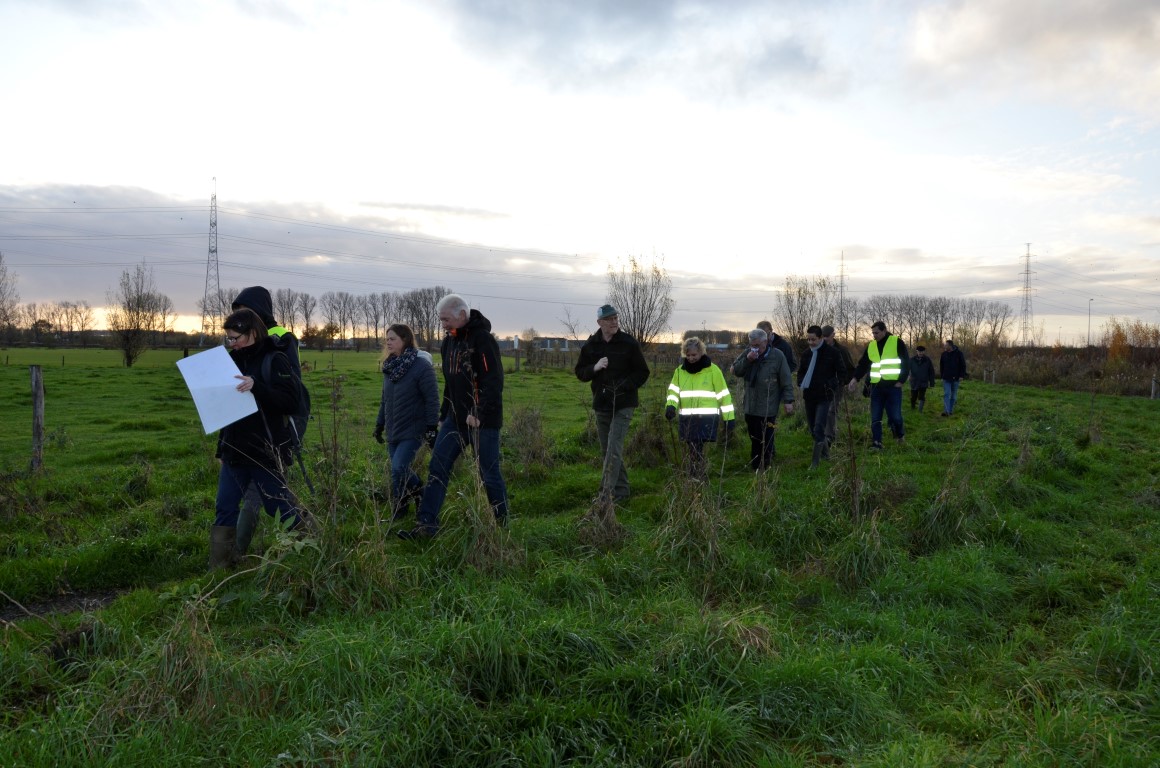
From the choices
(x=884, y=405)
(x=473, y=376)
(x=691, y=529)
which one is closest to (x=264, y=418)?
(x=473, y=376)

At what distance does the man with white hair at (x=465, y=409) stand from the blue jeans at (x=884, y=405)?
273 inches

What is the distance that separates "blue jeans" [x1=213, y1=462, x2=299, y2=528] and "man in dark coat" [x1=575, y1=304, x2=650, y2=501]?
3.24 m

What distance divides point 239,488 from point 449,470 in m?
1.63

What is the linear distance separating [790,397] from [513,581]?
524cm

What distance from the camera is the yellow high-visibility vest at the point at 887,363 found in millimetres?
10742

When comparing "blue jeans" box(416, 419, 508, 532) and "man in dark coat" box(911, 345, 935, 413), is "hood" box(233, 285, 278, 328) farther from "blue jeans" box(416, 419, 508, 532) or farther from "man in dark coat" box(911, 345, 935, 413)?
"man in dark coat" box(911, 345, 935, 413)

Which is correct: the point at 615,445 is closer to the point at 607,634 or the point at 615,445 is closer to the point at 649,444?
the point at 649,444

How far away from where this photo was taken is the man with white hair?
237 inches

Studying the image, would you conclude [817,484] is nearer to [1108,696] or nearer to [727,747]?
[1108,696]

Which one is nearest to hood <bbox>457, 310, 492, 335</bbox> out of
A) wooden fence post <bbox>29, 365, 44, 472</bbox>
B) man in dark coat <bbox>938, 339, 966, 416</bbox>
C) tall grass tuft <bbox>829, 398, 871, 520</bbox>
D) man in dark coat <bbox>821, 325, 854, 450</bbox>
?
tall grass tuft <bbox>829, 398, 871, 520</bbox>

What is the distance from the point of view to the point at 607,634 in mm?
4012

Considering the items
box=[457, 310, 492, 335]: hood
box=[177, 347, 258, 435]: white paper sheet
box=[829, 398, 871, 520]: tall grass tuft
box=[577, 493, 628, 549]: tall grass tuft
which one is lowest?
box=[577, 493, 628, 549]: tall grass tuft

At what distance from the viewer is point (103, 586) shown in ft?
18.2

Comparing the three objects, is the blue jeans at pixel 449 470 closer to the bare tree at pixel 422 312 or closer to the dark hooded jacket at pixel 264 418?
the dark hooded jacket at pixel 264 418
